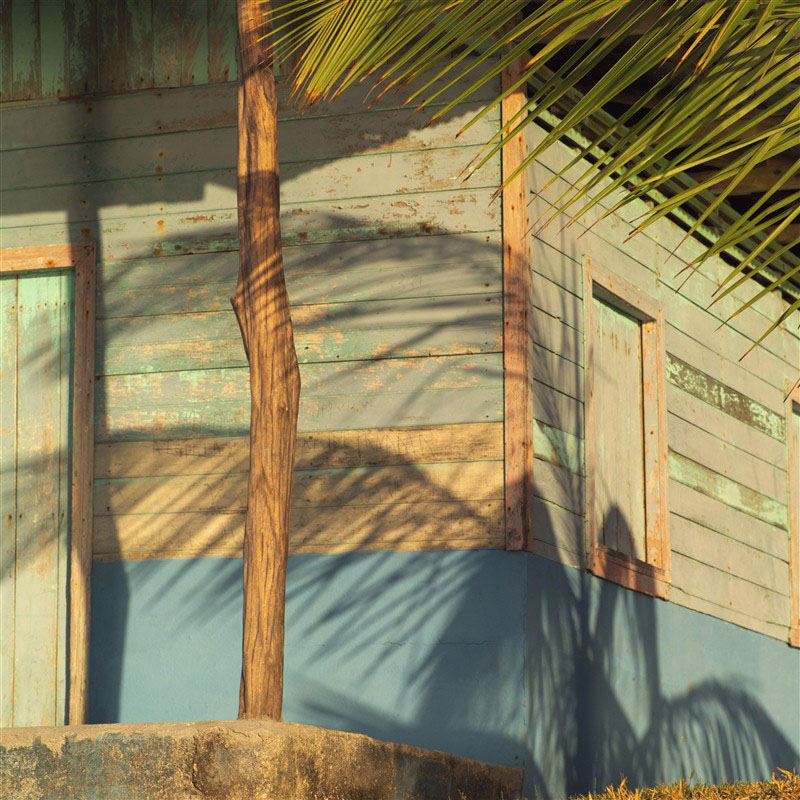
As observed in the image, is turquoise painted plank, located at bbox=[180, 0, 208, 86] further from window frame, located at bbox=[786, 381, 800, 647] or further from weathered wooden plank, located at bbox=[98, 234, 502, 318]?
window frame, located at bbox=[786, 381, 800, 647]

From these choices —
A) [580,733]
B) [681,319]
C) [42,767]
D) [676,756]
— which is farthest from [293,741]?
[681,319]

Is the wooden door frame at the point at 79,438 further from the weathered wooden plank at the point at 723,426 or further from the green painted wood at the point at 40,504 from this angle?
the weathered wooden plank at the point at 723,426

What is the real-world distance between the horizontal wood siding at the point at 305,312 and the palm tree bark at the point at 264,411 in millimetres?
2091

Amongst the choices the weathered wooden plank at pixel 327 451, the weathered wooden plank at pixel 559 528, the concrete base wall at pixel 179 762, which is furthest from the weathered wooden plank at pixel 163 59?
the concrete base wall at pixel 179 762

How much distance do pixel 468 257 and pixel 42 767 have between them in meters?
3.70

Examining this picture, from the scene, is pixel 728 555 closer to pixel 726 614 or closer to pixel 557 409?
pixel 726 614

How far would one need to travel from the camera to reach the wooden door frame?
24.0ft

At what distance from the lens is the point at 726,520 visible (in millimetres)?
9359

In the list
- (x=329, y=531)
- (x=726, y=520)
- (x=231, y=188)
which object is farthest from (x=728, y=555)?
(x=231, y=188)

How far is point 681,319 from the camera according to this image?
29.8 ft

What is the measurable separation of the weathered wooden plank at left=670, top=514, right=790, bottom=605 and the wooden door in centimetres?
376

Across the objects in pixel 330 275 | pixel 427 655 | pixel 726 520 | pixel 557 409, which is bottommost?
pixel 427 655

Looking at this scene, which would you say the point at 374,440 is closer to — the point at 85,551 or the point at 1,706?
the point at 85,551

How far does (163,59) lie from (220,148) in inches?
26.4
